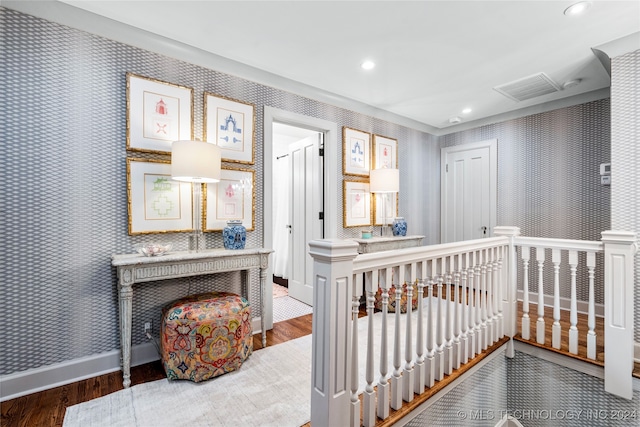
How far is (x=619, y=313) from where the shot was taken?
2.06 meters

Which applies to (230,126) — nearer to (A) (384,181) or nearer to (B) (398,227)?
(A) (384,181)

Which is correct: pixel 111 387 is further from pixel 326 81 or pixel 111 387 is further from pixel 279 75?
pixel 326 81

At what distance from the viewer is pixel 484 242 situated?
227 cm

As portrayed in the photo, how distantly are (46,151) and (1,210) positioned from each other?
45cm

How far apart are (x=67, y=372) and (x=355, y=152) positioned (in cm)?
337

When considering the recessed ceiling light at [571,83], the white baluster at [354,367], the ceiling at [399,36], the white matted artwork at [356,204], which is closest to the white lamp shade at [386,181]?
the white matted artwork at [356,204]

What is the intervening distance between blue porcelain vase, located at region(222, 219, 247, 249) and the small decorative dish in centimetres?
44

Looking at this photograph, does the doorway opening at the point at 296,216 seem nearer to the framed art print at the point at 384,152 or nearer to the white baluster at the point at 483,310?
the framed art print at the point at 384,152

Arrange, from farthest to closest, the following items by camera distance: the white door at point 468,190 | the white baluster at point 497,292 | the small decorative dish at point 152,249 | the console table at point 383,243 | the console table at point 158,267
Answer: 1. the white door at point 468,190
2. the console table at point 383,243
3. the white baluster at point 497,292
4. the small decorative dish at point 152,249
5. the console table at point 158,267

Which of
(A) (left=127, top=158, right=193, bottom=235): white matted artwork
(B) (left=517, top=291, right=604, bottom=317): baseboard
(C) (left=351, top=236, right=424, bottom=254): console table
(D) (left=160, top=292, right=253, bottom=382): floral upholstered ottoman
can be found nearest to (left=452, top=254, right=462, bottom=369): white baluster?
(C) (left=351, top=236, right=424, bottom=254): console table

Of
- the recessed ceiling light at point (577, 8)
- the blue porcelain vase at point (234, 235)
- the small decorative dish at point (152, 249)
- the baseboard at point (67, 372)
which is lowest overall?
the baseboard at point (67, 372)

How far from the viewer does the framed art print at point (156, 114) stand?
2.29 metres

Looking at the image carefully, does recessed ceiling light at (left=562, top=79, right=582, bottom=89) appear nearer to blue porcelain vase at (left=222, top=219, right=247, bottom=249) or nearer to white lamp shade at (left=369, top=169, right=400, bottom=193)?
white lamp shade at (left=369, top=169, right=400, bottom=193)

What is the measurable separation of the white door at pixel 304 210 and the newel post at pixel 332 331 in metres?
2.37
